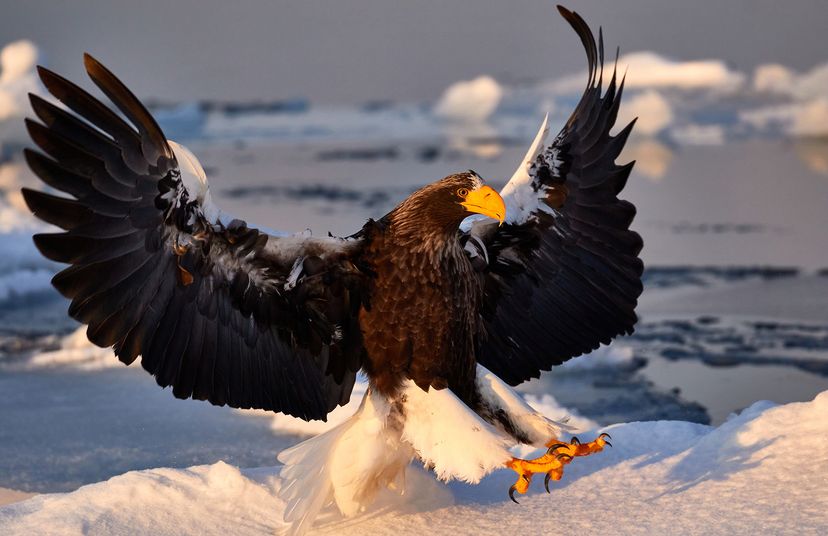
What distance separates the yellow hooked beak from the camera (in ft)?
12.4

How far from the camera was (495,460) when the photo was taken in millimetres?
3793

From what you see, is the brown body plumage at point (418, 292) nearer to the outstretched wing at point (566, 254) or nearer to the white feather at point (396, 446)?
the white feather at point (396, 446)

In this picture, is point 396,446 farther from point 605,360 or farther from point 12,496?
point 605,360

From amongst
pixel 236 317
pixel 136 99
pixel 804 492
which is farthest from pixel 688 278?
pixel 136 99

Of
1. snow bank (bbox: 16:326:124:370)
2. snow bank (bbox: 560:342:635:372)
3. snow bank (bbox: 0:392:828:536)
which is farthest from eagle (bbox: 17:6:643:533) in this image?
snow bank (bbox: 16:326:124:370)

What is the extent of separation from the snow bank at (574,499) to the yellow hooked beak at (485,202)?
A: 3.27 feet

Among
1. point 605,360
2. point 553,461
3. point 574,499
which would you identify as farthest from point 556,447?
point 605,360

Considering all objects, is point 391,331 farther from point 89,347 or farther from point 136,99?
point 89,347

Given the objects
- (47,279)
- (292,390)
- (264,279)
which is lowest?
(292,390)

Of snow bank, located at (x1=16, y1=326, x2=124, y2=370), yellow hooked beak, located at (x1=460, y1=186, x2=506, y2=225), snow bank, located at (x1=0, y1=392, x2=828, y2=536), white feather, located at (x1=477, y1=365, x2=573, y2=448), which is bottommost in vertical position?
snow bank, located at (x1=0, y1=392, x2=828, y2=536)

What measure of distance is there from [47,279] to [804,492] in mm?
5772

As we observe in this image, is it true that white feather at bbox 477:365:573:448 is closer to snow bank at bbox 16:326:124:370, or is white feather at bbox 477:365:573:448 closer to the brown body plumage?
the brown body plumage

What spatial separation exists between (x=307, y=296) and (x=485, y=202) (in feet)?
2.10

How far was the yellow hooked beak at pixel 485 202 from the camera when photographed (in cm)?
379
